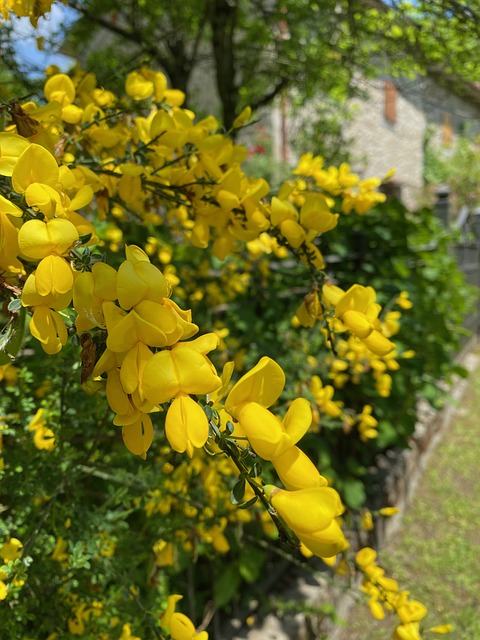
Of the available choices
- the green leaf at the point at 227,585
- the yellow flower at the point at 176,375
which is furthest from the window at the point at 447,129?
the yellow flower at the point at 176,375


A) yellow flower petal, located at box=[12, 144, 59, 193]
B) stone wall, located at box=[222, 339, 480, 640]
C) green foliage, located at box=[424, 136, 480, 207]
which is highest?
yellow flower petal, located at box=[12, 144, 59, 193]

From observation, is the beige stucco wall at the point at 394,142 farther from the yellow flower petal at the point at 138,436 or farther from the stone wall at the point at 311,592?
the yellow flower petal at the point at 138,436

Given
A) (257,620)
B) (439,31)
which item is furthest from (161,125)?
(257,620)

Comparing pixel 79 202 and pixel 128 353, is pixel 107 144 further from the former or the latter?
pixel 128 353

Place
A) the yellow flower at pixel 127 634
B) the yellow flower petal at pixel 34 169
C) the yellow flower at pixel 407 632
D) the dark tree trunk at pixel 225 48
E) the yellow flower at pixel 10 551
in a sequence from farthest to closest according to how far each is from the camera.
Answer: the dark tree trunk at pixel 225 48
the yellow flower at pixel 407 632
the yellow flower at pixel 127 634
the yellow flower at pixel 10 551
the yellow flower petal at pixel 34 169

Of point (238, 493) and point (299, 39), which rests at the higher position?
point (299, 39)

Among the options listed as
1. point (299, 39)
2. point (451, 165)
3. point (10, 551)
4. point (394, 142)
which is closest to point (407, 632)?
point (10, 551)

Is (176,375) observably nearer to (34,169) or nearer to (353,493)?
(34,169)

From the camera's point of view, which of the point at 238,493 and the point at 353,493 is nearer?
the point at 238,493

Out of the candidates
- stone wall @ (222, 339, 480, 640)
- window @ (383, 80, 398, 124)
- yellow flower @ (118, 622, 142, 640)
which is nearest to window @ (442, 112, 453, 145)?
window @ (383, 80, 398, 124)

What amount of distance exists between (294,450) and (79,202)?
39 cm

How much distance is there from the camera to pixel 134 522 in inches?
62.1

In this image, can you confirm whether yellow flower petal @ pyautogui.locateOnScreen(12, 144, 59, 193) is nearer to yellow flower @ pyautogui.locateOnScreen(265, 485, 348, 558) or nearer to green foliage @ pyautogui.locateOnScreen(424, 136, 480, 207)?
yellow flower @ pyautogui.locateOnScreen(265, 485, 348, 558)

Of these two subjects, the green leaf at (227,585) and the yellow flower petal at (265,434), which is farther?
the green leaf at (227,585)
